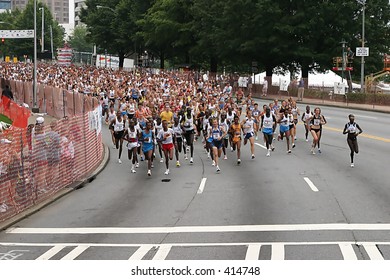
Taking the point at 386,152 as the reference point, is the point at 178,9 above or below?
above

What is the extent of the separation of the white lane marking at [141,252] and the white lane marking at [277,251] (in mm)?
2232

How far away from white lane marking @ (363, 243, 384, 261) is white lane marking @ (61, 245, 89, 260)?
5.03 m

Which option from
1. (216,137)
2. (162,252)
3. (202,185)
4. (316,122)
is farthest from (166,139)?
(162,252)

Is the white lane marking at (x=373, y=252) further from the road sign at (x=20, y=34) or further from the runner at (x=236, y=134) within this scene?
the road sign at (x=20, y=34)

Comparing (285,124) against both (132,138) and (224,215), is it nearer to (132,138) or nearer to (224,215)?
(132,138)

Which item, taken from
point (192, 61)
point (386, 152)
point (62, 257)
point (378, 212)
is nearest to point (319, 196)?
point (378, 212)

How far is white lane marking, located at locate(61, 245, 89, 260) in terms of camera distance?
35.0 ft

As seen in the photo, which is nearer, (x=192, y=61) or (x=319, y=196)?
(x=319, y=196)

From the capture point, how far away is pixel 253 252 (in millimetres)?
10656

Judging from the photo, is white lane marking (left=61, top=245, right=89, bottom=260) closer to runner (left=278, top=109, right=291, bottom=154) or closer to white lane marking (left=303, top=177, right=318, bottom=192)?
white lane marking (left=303, top=177, right=318, bottom=192)

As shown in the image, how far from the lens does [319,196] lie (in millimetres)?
16062

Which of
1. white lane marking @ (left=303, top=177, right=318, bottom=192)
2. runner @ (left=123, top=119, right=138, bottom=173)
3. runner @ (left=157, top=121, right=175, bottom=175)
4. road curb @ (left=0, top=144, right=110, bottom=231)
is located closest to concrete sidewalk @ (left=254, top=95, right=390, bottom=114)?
road curb @ (left=0, top=144, right=110, bottom=231)

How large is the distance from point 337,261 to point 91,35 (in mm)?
105314

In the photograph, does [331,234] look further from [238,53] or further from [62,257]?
[238,53]
